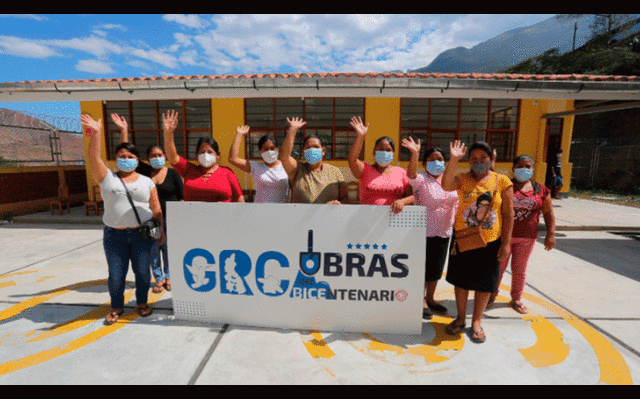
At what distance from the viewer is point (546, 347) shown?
93.9 inches

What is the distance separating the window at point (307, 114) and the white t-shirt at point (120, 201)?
20.8 feet

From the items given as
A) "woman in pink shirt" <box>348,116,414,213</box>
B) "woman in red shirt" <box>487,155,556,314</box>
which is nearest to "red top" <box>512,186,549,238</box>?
"woman in red shirt" <box>487,155,556,314</box>

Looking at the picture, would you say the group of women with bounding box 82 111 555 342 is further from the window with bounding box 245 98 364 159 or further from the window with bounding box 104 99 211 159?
the window with bounding box 104 99 211 159

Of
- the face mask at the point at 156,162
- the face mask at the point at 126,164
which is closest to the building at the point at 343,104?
the face mask at the point at 156,162

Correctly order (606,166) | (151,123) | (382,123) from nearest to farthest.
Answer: (382,123), (151,123), (606,166)

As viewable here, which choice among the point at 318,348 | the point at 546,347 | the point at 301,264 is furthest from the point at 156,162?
the point at 546,347

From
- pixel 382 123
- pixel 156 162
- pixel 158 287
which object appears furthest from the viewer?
pixel 382 123

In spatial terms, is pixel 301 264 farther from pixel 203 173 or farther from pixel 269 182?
pixel 203 173

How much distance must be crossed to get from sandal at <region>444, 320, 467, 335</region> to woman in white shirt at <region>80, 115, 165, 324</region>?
2815 millimetres

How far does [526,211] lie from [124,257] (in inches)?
151

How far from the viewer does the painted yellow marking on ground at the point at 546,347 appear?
2.21 metres

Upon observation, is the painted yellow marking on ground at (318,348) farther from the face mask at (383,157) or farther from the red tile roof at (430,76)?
the red tile roof at (430,76)

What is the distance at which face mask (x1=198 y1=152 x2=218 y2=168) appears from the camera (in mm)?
2908

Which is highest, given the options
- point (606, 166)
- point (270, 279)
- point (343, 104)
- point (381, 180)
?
point (343, 104)
